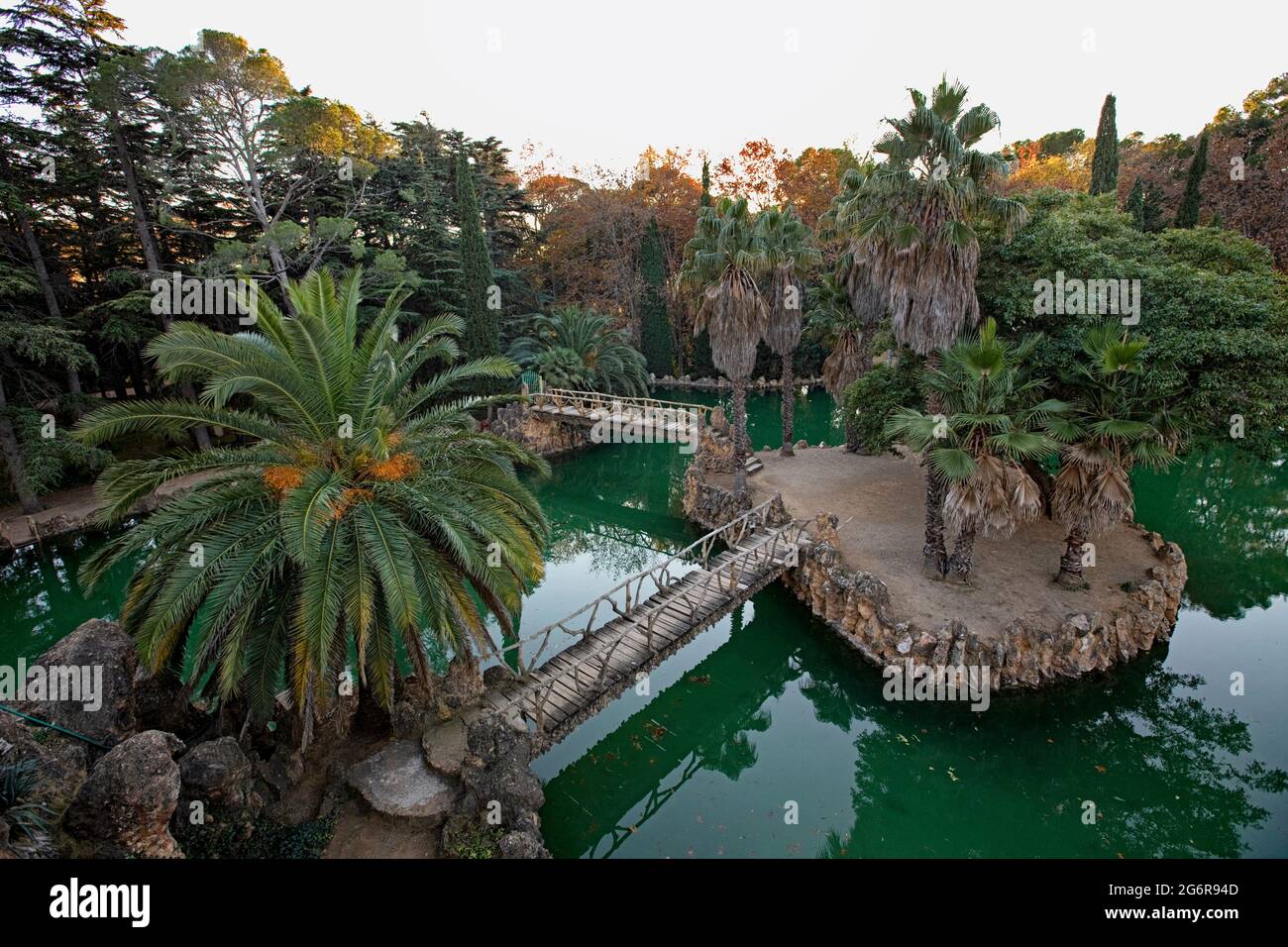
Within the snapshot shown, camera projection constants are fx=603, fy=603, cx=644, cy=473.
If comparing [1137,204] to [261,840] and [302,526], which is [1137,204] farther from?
[261,840]

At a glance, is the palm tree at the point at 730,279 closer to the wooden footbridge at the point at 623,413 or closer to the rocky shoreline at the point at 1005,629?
the rocky shoreline at the point at 1005,629

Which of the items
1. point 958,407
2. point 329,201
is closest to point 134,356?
point 329,201

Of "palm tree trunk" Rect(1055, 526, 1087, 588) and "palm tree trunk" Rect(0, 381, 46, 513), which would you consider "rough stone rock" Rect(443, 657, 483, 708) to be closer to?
"palm tree trunk" Rect(1055, 526, 1087, 588)

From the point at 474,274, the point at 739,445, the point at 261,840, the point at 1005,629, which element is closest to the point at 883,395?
the point at 739,445

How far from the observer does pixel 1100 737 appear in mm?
10688

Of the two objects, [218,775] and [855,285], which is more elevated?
[855,285]

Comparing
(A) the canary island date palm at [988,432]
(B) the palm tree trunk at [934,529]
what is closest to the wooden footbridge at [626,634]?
(B) the palm tree trunk at [934,529]

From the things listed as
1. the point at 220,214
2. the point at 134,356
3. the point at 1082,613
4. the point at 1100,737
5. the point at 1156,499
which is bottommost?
the point at 1100,737

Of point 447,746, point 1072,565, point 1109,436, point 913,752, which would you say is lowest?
point 913,752

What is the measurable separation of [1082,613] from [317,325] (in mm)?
14291

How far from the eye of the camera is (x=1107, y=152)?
3316 cm

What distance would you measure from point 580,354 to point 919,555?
21516 millimetres
